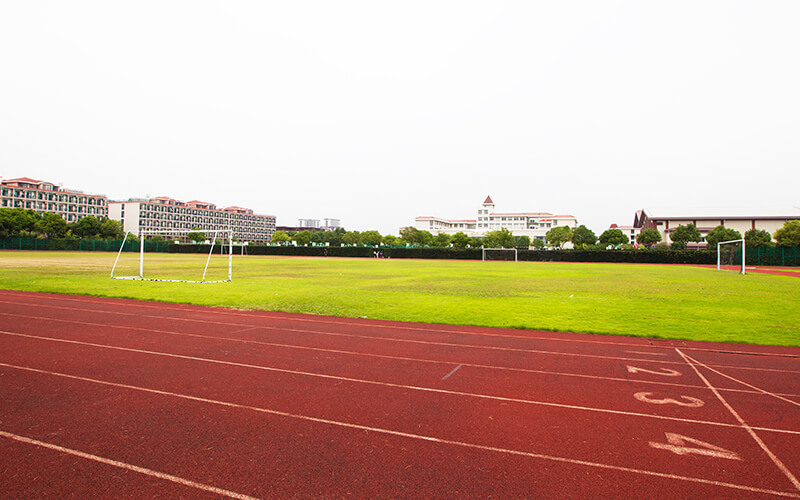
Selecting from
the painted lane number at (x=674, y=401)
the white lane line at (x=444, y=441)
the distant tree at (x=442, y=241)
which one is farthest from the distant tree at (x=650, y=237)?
the white lane line at (x=444, y=441)

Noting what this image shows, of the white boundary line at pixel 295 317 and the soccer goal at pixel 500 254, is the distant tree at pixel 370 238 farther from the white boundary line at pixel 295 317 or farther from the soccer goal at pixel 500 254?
the white boundary line at pixel 295 317

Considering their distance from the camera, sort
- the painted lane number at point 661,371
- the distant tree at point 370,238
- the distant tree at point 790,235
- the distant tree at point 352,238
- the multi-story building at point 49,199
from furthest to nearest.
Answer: the distant tree at point 352,238, the distant tree at point 370,238, the multi-story building at point 49,199, the distant tree at point 790,235, the painted lane number at point 661,371

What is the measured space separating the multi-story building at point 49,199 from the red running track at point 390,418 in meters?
144

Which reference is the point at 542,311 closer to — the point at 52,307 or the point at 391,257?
the point at 52,307

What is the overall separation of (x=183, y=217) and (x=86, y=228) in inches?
2201

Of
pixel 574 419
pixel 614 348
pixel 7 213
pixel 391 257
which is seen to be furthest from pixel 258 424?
pixel 7 213

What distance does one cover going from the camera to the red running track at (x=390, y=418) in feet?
12.8

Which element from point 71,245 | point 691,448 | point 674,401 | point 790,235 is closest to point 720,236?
point 790,235

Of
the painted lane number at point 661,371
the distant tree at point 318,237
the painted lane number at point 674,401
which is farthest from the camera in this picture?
the distant tree at point 318,237

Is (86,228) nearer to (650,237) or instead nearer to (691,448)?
(650,237)

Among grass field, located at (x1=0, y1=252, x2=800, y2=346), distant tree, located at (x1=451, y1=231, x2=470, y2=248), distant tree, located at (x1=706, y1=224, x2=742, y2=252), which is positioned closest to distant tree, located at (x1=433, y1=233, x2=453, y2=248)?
distant tree, located at (x1=451, y1=231, x2=470, y2=248)

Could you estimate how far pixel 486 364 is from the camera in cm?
792

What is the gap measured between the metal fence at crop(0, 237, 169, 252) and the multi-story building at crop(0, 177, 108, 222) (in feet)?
146

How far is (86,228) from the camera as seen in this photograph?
340ft
